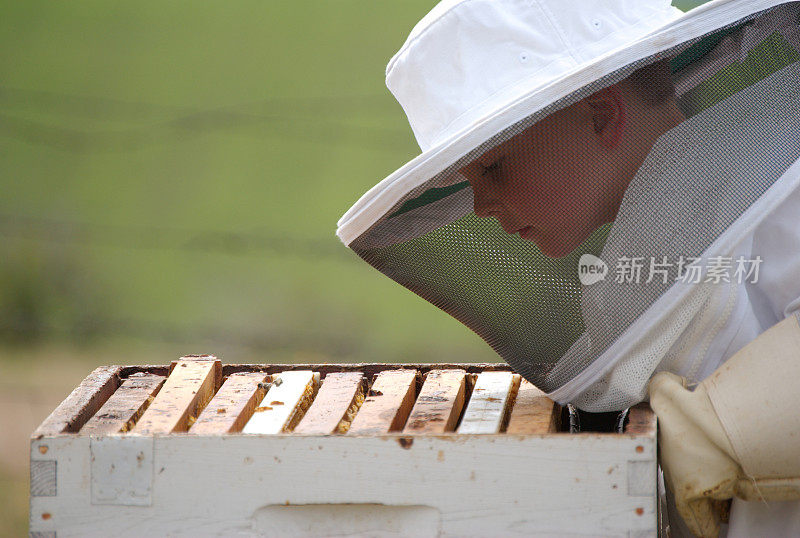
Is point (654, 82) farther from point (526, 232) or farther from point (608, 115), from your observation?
point (526, 232)

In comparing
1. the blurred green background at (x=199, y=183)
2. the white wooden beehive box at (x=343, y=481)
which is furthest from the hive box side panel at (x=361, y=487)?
the blurred green background at (x=199, y=183)

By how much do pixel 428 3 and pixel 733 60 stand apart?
2512 millimetres

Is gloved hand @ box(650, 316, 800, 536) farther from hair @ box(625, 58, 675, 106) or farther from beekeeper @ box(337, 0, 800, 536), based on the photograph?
hair @ box(625, 58, 675, 106)

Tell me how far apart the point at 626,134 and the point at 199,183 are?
2.66m

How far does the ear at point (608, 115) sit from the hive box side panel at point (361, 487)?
337 millimetres

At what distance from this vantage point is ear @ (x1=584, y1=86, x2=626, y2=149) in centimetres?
96

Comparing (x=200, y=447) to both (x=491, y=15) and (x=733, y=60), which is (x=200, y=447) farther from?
(x=733, y=60)

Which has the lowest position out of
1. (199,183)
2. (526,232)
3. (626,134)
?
(199,183)

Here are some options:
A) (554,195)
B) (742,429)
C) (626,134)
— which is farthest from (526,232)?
(742,429)

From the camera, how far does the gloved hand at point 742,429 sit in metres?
0.85

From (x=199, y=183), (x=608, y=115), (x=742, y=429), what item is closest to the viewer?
(x=742, y=429)

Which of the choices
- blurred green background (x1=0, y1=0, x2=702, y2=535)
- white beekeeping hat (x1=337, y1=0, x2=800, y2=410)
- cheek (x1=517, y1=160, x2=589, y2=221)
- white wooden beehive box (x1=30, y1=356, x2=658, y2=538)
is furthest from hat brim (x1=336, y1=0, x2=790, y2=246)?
blurred green background (x1=0, y1=0, x2=702, y2=535)

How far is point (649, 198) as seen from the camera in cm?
93

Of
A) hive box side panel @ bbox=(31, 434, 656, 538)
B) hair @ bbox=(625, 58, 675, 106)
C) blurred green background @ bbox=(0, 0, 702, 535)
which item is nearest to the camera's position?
hive box side panel @ bbox=(31, 434, 656, 538)
